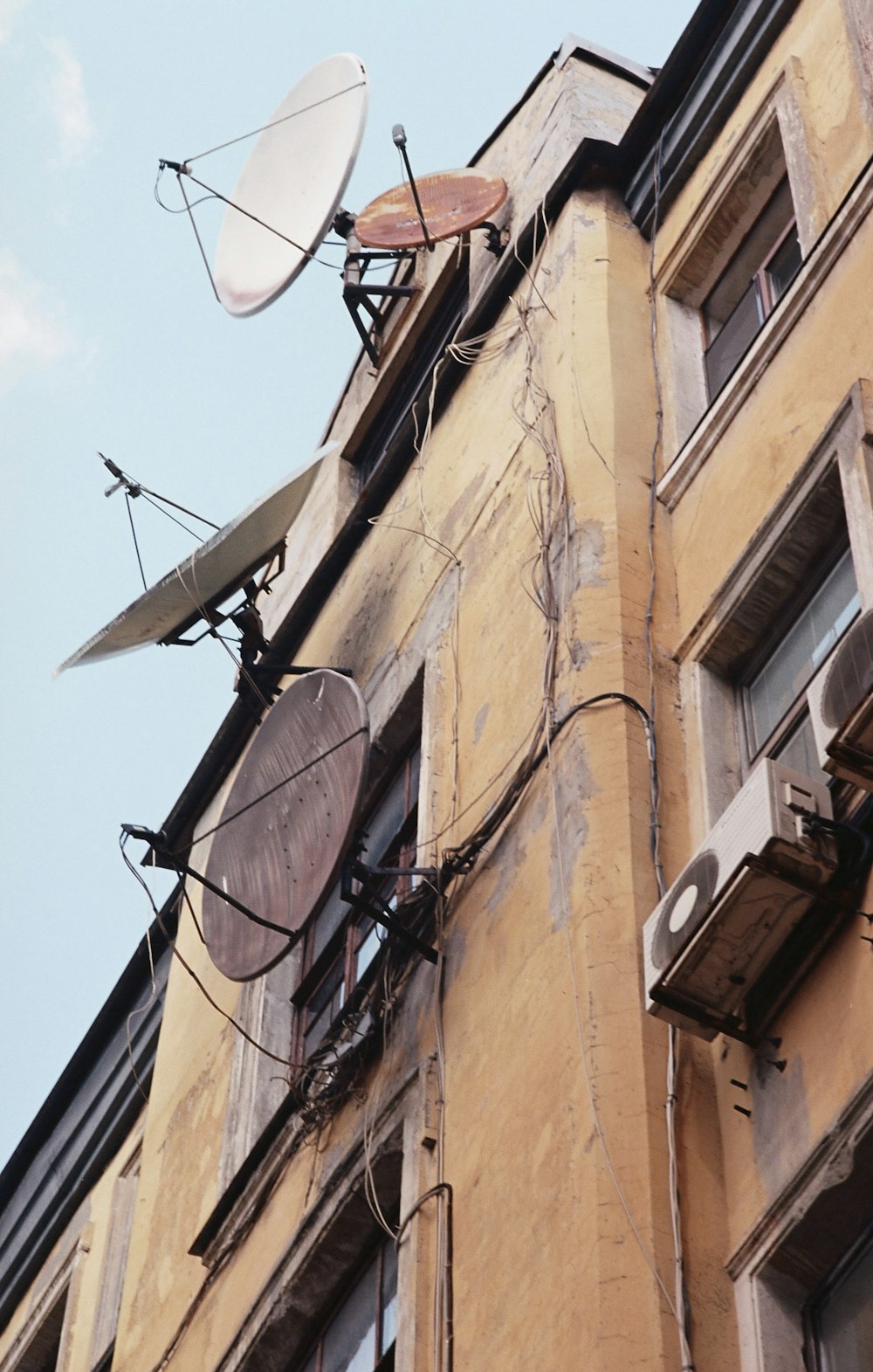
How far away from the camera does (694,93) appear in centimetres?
1306

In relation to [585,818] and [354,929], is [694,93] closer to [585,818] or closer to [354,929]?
[354,929]

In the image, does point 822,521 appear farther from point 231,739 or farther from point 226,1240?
point 231,739

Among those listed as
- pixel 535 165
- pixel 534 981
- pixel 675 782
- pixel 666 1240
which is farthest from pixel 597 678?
pixel 535 165

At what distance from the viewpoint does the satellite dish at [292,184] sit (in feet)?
49.2

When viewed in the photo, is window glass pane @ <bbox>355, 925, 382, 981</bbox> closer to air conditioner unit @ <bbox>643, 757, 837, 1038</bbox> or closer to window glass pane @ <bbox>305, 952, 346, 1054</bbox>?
window glass pane @ <bbox>305, 952, 346, 1054</bbox>

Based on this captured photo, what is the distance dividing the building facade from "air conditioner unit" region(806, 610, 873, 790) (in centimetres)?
3

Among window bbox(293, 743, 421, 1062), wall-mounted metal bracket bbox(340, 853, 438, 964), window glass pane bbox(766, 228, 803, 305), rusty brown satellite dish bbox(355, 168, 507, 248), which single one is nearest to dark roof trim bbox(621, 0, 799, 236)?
window glass pane bbox(766, 228, 803, 305)

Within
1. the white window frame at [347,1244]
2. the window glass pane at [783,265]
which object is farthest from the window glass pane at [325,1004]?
the window glass pane at [783,265]

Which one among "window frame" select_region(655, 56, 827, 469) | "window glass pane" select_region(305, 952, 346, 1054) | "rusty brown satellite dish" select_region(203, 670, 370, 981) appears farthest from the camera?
"window glass pane" select_region(305, 952, 346, 1054)

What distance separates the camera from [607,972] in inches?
345

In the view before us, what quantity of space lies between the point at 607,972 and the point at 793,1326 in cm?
172

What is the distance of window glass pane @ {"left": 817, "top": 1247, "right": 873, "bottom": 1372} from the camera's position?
7.25m

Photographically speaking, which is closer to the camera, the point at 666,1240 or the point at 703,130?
the point at 666,1240

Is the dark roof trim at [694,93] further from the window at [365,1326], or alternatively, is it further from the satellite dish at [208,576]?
the window at [365,1326]
